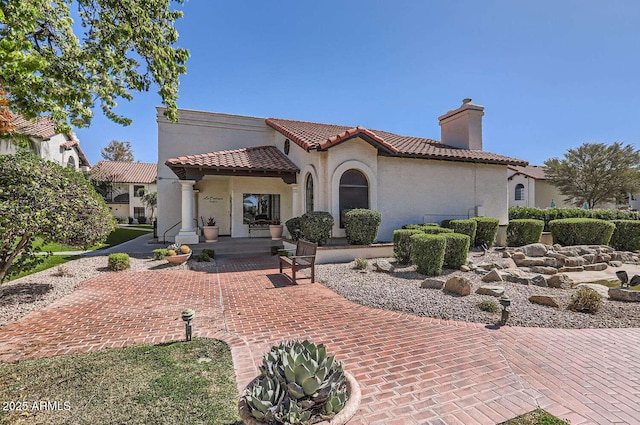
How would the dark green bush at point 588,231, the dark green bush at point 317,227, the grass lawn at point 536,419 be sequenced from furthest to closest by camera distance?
the dark green bush at point 588,231 < the dark green bush at point 317,227 < the grass lawn at point 536,419

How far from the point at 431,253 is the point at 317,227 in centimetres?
450

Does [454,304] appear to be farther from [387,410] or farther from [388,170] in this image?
[388,170]

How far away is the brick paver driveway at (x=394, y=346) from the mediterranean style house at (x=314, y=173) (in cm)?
658

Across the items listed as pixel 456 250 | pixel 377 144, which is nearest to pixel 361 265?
pixel 456 250

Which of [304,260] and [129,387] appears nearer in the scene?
[129,387]

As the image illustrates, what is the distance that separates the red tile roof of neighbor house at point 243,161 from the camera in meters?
12.8

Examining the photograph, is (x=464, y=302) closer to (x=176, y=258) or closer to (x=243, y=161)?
(x=176, y=258)

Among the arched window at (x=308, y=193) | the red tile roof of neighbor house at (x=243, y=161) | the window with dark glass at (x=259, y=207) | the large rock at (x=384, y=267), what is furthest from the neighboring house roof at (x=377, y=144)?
the large rock at (x=384, y=267)

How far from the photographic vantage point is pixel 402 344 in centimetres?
461

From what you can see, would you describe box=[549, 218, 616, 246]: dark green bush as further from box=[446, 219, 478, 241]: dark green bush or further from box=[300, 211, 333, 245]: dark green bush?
box=[300, 211, 333, 245]: dark green bush

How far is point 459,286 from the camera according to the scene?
705 centimetres

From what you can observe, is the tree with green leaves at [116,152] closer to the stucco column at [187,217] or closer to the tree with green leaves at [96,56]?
the stucco column at [187,217]

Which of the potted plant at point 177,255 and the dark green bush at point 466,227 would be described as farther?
the dark green bush at point 466,227

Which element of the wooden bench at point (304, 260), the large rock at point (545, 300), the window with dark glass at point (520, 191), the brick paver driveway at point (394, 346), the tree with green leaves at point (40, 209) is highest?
the window with dark glass at point (520, 191)
